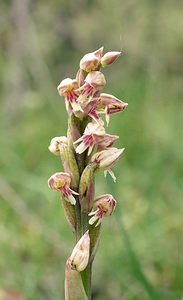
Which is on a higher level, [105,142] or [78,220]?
[105,142]

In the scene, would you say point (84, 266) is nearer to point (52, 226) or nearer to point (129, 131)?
point (52, 226)

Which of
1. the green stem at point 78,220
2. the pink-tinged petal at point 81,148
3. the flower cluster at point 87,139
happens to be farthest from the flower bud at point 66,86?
the green stem at point 78,220

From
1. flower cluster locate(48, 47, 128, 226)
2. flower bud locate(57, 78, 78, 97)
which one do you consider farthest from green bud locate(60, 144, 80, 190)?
flower bud locate(57, 78, 78, 97)

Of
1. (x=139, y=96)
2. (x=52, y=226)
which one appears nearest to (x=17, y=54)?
(x=139, y=96)

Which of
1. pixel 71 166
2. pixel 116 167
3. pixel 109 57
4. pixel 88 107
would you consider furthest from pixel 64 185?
pixel 116 167

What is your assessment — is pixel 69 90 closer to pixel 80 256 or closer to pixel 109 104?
pixel 109 104
